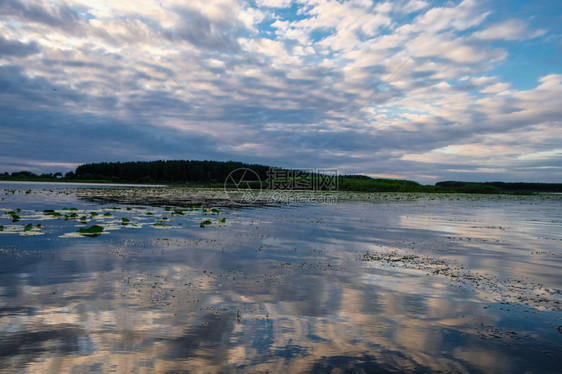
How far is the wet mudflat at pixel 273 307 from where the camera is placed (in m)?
4.91

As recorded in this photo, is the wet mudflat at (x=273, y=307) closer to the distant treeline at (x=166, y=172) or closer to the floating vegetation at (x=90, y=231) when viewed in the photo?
the floating vegetation at (x=90, y=231)

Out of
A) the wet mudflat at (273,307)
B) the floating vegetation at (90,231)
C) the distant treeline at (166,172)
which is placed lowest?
the wet mudflat at (273,307)

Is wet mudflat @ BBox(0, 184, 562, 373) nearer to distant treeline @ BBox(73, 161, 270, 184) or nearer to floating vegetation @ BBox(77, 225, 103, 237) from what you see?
floating vegetation @ BBox(77, 225, 103, 237)

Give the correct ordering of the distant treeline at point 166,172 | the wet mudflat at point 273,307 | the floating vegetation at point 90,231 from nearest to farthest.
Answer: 1. the wet mudflat at point 273,307
2. the floating vegetation at point 90,231
3. the distant treeline at point 166,172

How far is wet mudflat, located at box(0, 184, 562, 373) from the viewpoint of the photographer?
4.91 meters

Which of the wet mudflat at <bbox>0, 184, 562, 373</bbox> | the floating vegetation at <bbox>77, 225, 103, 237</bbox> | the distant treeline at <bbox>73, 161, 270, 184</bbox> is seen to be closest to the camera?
the wet mudflat at <bbox>0, 184, 562, 373</bbox>

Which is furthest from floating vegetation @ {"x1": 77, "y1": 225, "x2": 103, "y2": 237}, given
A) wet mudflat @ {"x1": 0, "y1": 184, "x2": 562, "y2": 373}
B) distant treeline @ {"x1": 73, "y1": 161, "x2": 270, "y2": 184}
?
distant treeline @ {"x1": 73, "y1": 161, "x2": 270, "y2": 184}

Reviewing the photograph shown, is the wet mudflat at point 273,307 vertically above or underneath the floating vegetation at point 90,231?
underneath

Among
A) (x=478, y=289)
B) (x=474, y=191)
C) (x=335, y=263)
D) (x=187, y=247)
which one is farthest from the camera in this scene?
(x=474, y=191)

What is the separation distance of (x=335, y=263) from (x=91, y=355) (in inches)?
287

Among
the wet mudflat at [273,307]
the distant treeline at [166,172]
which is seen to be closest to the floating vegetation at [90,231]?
the wet mudflat at [273,307]

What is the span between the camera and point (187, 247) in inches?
508

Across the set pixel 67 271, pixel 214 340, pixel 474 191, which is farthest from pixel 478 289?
pixel 474 191

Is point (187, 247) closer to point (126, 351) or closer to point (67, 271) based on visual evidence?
point (67, 271)
